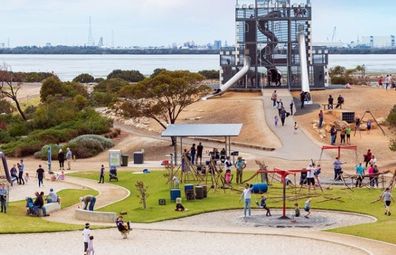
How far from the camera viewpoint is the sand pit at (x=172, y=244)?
83.6 feet

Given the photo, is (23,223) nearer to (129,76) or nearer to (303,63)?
(303,63)

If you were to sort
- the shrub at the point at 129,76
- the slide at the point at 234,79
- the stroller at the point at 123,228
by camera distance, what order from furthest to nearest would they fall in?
the shrub at the point at 129,76, the slide at the point at 234,79, the stroller at the point at 123,228

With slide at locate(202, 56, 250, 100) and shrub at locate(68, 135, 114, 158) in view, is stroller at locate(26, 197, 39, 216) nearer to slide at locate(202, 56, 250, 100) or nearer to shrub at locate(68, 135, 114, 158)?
shrub at locate(68, 135, 114, 158)

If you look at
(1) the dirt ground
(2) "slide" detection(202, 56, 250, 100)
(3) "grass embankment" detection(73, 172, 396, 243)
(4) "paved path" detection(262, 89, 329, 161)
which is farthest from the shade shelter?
(2) "slide" detection(202, 56, 250, 100)

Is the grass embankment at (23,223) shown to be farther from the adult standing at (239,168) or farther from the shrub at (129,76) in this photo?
the shrub at (129,76)

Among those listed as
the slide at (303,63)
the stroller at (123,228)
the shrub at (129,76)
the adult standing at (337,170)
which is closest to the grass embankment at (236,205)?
the adult standing at (337,170)

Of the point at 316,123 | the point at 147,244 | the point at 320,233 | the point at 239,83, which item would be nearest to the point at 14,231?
the point at 147,244

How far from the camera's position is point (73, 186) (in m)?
41.7

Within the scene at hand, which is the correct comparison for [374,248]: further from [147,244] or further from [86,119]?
[86,119]

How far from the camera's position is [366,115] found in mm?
61094

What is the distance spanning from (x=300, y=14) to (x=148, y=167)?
3615 cm

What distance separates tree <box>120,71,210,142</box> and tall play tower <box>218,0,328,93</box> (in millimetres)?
17347

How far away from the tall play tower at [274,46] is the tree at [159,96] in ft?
56.9

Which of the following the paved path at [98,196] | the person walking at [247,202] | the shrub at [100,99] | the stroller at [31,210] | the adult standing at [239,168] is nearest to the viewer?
the person walking at [247,202]
